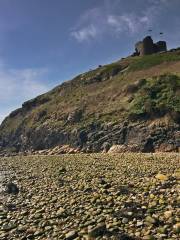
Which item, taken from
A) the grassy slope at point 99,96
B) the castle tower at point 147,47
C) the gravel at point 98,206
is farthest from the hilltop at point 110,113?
the gravel at point 98,206

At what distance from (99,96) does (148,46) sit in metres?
Result: 40.4

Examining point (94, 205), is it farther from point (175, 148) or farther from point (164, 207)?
point (175, 148)

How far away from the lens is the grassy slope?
65.6 metres

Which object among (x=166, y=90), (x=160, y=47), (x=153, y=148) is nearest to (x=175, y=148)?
(x=153, y=148)

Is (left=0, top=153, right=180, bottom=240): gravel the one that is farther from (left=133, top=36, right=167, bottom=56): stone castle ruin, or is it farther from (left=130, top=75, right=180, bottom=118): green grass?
(left=133, top=36, right=167, bottom=56): stone castle ruin

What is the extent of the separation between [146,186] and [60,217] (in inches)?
247

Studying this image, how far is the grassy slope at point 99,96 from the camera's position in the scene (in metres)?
65.6

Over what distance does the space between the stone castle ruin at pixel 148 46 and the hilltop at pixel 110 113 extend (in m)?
17.3

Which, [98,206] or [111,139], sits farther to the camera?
[111,139]

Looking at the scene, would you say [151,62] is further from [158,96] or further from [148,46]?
[158,96]

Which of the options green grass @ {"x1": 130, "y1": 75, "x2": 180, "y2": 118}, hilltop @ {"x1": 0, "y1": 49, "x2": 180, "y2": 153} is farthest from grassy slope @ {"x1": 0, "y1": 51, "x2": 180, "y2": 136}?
green grass @ {"x1": 130, "y1": 75, "x2": 180, "y2": 118}

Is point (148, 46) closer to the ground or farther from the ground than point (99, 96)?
farther from the ground

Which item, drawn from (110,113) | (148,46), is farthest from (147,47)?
(110,113)

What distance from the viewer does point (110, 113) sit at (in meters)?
64.8
